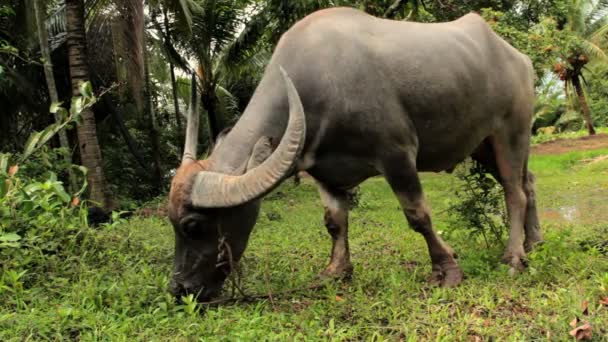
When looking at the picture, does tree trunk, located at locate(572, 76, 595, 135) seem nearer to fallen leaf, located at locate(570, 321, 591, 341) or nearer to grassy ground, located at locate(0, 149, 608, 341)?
grassy ground, located at locate(0, 149, 608, 341)

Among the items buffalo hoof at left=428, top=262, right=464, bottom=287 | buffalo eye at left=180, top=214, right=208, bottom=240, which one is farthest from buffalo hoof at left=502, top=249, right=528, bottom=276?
buffalo eye at left=180, top=214, right=208, bottom=240

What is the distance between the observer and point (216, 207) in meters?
3.19

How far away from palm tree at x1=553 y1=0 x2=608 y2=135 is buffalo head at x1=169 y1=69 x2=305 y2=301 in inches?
854

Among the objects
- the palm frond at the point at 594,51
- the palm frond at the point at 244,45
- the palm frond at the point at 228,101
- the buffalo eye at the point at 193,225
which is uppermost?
the palm frond at the point at 244,45

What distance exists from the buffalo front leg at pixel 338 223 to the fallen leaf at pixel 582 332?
1.78m

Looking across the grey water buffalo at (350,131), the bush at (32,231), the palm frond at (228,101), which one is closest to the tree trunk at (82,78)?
the bush at (32,231)

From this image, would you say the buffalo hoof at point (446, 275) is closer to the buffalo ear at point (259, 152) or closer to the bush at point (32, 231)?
the buffalo ear at point (259, 152)

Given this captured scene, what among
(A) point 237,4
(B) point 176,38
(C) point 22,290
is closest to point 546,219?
(C) point 22,290

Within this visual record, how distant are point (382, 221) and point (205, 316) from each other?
16.4 feet

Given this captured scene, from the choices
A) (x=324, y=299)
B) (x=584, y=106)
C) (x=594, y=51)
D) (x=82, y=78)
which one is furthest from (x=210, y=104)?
(x=584, y=106)

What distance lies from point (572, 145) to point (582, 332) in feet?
61.8

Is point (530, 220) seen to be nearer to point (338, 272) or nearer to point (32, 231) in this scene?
point (338, 272)

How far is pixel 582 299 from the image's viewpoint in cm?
314

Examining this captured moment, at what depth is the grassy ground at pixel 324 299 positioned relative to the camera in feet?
9.53
